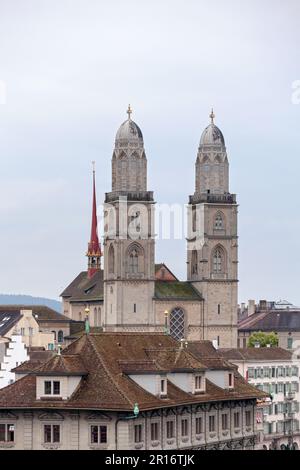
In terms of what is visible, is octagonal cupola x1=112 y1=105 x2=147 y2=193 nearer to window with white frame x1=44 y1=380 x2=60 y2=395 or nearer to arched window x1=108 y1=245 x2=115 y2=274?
arched window x1=108 y1=245 x2=115 y2=274

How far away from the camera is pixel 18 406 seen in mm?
80500

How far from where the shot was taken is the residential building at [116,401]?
79062 millimetres

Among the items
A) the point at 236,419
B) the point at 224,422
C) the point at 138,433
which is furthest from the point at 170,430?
the point at 236,419

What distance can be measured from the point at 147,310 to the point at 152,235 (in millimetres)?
7795

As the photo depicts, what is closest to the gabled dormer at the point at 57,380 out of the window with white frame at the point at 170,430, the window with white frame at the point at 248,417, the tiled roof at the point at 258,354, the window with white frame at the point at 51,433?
the window with white frame at the point at 51,433

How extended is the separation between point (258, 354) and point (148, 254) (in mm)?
46821

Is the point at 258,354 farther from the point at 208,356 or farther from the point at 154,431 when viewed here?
the point at 154,431

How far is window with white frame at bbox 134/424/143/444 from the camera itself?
79438mm

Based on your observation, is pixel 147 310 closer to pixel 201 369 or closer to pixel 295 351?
pixel 295 351

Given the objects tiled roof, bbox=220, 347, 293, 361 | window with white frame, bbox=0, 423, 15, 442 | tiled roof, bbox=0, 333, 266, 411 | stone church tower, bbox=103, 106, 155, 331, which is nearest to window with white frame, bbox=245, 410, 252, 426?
tiled roof, bbox=0, 333, 266, 411

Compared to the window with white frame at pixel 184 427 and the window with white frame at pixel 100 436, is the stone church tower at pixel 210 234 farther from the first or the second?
the window with white frame at pixel 100 436

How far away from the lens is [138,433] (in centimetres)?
7981

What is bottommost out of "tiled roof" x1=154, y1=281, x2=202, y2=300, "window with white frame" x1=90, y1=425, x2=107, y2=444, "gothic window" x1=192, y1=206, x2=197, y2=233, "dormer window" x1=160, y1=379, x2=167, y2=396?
"window with white frame" x1=90, y1=425, x2=107, y2=444
